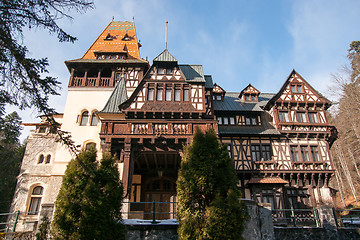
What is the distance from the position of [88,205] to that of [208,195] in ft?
14.6

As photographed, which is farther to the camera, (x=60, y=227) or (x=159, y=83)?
(x=159, y=83)

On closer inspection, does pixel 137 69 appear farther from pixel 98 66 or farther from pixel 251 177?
pixel 251 177

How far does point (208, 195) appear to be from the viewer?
9562mm

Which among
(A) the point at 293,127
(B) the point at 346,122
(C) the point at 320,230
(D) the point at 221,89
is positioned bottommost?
(C) the point at 320,230

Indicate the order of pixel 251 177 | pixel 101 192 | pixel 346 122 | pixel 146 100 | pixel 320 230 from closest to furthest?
pixel 101 192 < pixel 320 230 < pixel 146 100 < pixel 251 177 < pixel 346 122

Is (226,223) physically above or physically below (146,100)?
below

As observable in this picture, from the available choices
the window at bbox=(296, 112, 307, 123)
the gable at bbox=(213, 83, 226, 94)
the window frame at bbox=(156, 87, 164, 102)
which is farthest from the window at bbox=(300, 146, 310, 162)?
the window frame at bbox=(156, 87, 164, 102)

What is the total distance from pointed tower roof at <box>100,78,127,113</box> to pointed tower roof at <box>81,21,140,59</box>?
4700 mm

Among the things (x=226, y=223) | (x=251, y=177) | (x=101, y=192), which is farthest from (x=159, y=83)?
(x=226, y=223)

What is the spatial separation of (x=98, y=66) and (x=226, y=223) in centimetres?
1917

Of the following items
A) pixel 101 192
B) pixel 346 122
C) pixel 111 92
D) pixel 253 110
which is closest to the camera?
pixel 101 192

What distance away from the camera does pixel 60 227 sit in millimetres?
8602

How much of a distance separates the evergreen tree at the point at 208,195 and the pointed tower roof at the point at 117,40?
17474mm

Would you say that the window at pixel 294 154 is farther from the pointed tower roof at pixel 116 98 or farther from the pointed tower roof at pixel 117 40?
the pointed tower roof at pixel 117 40
